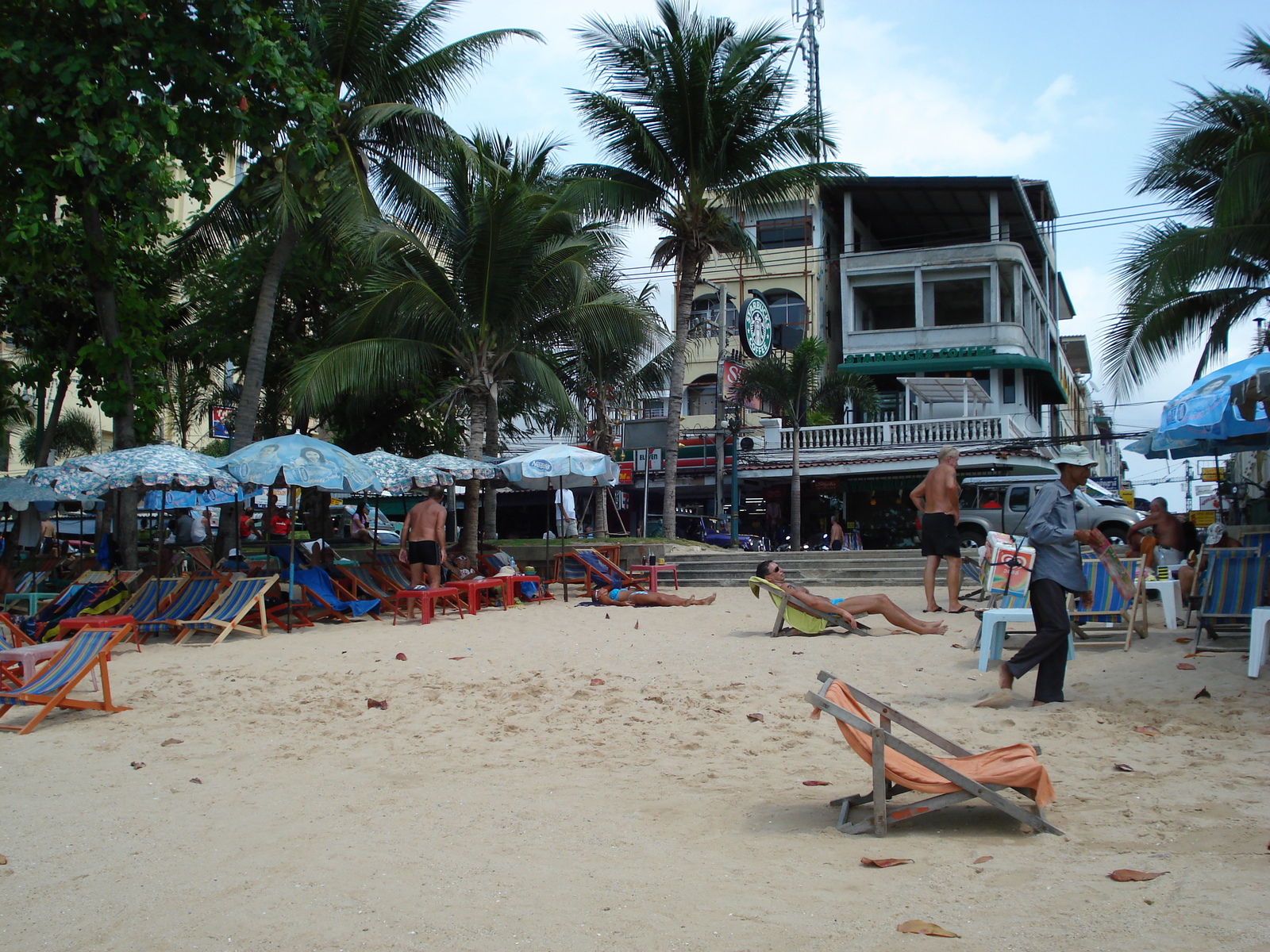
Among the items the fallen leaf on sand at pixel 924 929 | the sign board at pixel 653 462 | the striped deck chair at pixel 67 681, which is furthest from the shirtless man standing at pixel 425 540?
the sign board at pixel 653 462

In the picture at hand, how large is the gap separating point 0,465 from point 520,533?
18.6 metres

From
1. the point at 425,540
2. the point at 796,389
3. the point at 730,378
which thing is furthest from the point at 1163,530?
the point at 730,378

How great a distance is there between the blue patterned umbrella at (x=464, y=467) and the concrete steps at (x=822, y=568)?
4415 mm

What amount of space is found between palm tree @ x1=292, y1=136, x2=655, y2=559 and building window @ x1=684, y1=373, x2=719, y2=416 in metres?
17.5

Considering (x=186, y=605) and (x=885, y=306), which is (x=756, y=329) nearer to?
(x=885, y=306)

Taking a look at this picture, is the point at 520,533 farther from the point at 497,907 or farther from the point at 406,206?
the point at 497,907

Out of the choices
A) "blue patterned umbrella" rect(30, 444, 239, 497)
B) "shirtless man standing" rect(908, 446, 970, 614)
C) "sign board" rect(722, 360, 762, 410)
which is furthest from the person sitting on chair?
"sign board" rect(722, 360, 762, 410)

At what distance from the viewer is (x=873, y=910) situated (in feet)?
10.8

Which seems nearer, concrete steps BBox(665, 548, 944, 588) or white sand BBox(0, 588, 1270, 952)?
white sand BBox(0, 588, 1270, 952)

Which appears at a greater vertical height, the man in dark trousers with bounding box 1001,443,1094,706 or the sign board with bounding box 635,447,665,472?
the sign board with bounding box 635,447,665,472

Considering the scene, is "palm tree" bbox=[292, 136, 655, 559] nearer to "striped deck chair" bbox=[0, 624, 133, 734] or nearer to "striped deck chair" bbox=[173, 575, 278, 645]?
"striped deck chair" bbox=[173, 575, 278, 645]

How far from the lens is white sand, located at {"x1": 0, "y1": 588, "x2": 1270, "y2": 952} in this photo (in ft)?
10.7

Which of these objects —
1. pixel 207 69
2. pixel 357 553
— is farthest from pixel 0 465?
pixel 207 69

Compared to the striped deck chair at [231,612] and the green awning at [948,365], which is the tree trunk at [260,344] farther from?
the green awning at [948,365]
